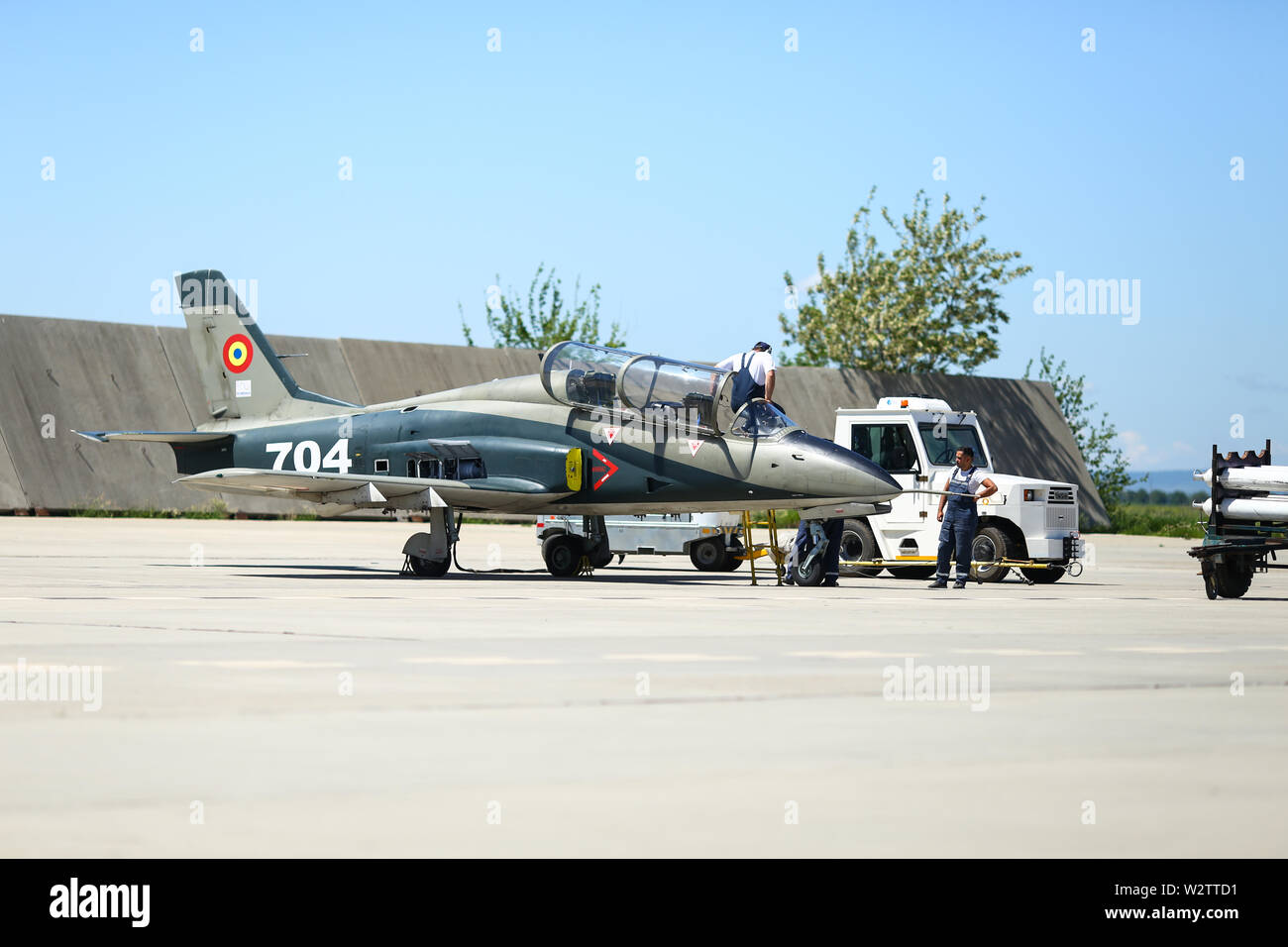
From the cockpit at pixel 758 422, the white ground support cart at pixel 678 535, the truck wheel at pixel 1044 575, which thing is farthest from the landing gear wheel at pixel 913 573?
the cockpit at pixel 758 422

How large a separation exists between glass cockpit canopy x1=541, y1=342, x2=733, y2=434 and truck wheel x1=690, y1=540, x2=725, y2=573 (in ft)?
16.7

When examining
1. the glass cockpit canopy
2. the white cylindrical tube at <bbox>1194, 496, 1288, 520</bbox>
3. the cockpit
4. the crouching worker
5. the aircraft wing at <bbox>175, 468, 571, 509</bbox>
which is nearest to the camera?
the white cylindrical tube at <bbox>1194, 496, 1288, 520</bbox>

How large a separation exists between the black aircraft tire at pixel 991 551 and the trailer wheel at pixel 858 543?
1.50 meters

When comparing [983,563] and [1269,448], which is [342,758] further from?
[983,563]

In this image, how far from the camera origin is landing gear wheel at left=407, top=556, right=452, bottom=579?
2127 centimetres

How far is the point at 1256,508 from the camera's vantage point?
17.6 m

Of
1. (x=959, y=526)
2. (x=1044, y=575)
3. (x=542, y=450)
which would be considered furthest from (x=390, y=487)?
(x=1044, y=575)

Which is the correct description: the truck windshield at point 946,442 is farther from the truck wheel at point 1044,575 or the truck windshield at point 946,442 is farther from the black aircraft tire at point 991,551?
the truck wheel at point 1044,575

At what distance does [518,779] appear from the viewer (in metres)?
5.62

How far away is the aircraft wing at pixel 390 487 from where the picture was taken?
67.3 feet

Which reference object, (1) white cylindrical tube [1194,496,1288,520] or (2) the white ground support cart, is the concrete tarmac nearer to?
(1) white cylindrical tube [1194,496,1288,520]

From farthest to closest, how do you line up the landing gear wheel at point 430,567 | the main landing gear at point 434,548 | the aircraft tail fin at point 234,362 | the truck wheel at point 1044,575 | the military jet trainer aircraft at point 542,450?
the aircraft tail fin at point 234,362 → the truck wheel at point 1044,575 → the landing gear wheel at point 430,567 → the main landing gear at point 434,548 → the military jet trainer aircraft at point 542,450

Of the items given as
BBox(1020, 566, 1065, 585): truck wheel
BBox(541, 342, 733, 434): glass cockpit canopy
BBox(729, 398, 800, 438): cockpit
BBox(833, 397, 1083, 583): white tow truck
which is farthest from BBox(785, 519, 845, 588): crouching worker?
BBox(1020, 566, 1065, 585): truck wheel
